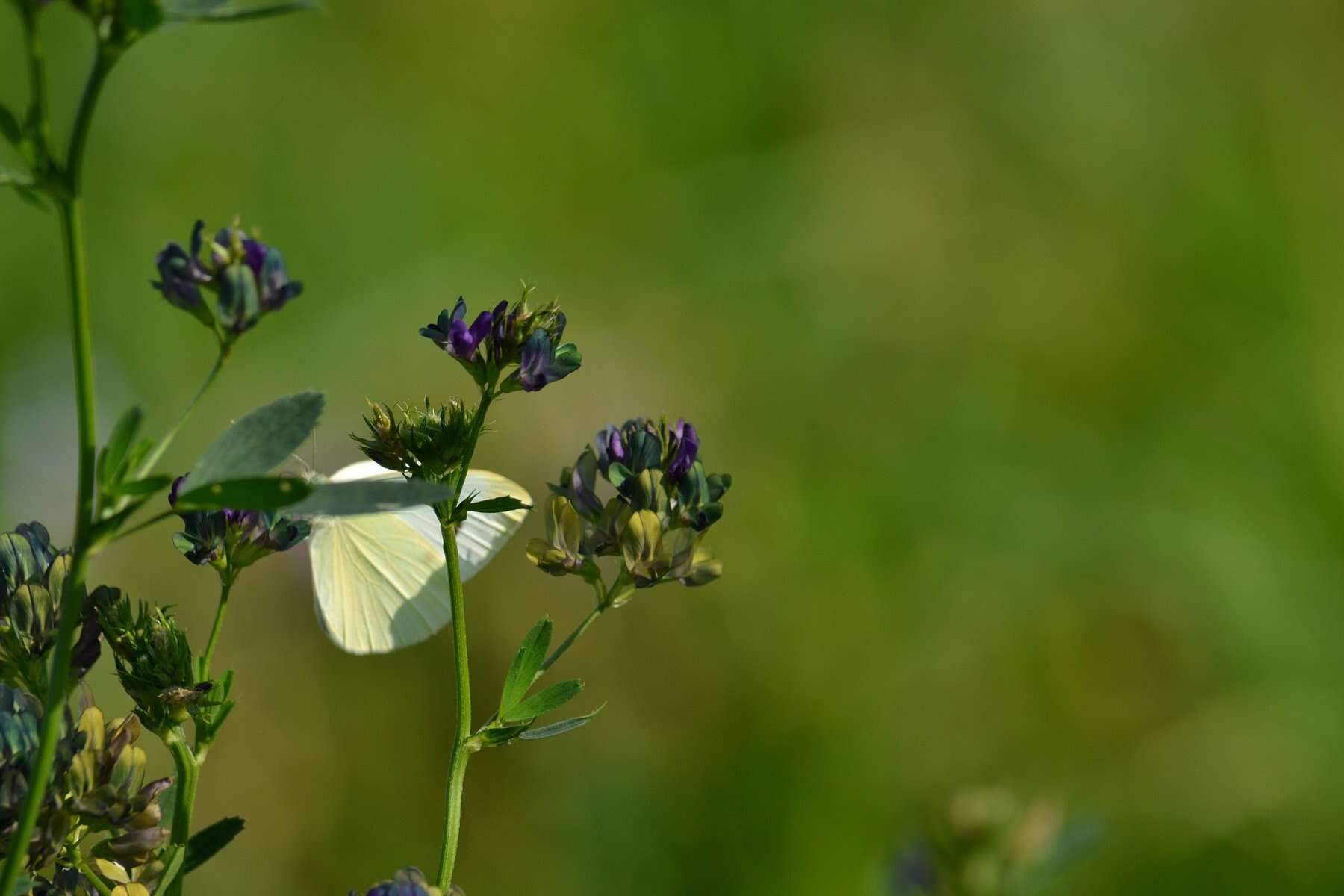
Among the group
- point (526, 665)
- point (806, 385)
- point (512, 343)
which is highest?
point (806, 385)

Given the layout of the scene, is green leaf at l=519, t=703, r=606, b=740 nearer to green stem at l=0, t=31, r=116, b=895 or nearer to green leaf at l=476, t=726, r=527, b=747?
green leaf at l=476, t=726, r=527, b=747

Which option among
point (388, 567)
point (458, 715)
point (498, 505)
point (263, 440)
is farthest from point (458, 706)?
point (388, 567)

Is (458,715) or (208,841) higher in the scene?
(458,715)

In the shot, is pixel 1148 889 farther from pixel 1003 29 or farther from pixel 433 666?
pixel 1003 29

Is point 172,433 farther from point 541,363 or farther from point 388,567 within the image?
point 388,567

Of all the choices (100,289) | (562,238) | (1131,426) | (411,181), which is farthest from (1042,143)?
(100,289)

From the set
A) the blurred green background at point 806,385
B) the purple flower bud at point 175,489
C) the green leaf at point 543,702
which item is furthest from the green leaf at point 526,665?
the blurred green background at point 806,385

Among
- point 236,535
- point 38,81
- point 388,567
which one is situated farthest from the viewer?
point 388,567
